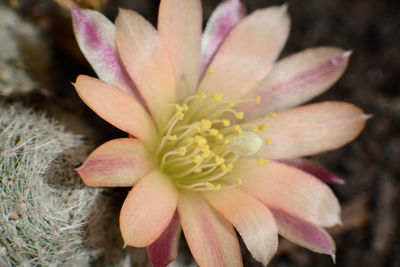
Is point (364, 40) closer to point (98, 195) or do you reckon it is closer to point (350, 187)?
point (350, 187)

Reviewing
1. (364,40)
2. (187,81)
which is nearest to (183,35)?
(187,81)

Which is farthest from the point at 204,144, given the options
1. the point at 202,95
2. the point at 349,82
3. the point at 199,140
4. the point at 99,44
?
the point at 349,82

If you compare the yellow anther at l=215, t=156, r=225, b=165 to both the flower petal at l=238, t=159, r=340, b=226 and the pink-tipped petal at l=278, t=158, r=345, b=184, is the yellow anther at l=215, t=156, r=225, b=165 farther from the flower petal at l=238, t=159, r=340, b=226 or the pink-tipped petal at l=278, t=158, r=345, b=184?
the pink-tipped petal at l=278, t=158, r=345, b=184

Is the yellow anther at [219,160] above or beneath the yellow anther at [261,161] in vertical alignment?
above

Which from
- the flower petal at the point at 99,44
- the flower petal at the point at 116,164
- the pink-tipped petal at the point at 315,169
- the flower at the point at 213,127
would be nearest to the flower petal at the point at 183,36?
the flower at the point at 213,127

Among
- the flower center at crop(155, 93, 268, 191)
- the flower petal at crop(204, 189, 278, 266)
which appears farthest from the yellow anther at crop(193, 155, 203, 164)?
the flower petal at crop(204, 189, 278, 266)

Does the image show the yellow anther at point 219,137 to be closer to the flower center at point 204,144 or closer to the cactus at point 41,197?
the flower center at point 204,144

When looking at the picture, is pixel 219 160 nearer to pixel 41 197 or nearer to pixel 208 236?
pixel 208 236
